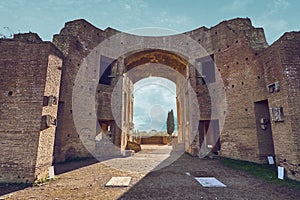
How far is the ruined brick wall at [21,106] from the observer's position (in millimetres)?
6309

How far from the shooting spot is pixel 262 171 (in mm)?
8406

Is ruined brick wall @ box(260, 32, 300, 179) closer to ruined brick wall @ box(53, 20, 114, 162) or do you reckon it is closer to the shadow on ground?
the shadow on ground

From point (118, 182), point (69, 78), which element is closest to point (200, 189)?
point (118, 182)

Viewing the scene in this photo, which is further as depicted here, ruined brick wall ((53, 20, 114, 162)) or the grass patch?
ruined brick wall ((53, 20, 114, 162))

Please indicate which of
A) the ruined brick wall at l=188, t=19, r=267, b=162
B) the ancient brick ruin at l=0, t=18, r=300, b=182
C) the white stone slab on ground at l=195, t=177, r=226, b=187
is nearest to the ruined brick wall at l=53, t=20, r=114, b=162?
the ancient brick ruin at l=0, t=18, r=300, b=182

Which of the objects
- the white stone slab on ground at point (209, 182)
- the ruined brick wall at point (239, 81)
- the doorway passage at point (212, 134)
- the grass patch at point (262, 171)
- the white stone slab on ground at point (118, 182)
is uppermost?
the ruined brick wall at point (239, 81)

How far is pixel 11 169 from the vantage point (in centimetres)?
627

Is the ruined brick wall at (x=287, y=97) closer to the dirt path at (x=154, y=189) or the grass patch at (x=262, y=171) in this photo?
the grass patch at (x=262, y=171)

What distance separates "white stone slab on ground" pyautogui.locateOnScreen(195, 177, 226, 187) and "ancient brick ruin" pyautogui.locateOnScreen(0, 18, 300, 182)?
11.0ft

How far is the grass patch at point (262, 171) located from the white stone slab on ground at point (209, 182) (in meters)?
2.28

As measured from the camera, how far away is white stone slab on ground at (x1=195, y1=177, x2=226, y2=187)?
6.17m

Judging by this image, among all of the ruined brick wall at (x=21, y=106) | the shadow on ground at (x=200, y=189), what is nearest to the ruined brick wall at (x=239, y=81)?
the shadow on ground at (x=200, y=189)

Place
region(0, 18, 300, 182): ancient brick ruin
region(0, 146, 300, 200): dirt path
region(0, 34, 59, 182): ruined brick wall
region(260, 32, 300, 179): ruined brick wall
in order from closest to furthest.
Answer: region(0, 146, 300, 200): dirt path → region(0, 34, 59, 182): ruined brick wall → region(0, 18, 300, 182): ancient brick ruin → region(260, 32, 300, 179): ruined brick wall

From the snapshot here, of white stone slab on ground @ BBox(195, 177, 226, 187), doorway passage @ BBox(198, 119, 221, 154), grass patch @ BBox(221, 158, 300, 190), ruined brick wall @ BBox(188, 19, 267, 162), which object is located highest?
ruined brick wall @ BBox(188, 19, 267, 162)
